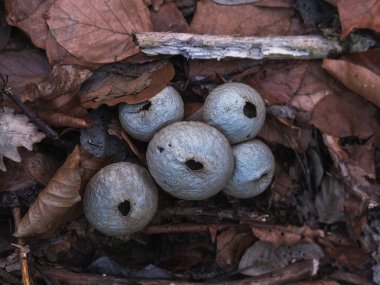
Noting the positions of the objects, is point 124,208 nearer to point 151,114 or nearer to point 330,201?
point 151,114

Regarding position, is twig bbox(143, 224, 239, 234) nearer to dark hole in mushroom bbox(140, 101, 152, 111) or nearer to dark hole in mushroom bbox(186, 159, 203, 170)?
dark hole in mushroom bbox(186, 159, 203, 170)

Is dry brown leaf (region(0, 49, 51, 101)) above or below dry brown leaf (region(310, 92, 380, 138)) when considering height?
above

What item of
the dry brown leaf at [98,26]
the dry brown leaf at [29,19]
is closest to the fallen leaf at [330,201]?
the dry brown leaf at [98,26]

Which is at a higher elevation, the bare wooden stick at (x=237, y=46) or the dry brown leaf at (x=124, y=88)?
the bare wooden stick at (x=237, y=46)

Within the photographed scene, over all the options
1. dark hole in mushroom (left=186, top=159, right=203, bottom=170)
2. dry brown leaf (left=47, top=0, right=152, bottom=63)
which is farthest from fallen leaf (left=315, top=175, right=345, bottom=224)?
dry brown leaf (left=47, top=0, right=152, bottom=63)

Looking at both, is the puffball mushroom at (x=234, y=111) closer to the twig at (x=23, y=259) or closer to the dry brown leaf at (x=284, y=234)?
the dry brown leaf at (x=284, y=234)

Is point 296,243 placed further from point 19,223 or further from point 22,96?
point 22,96
